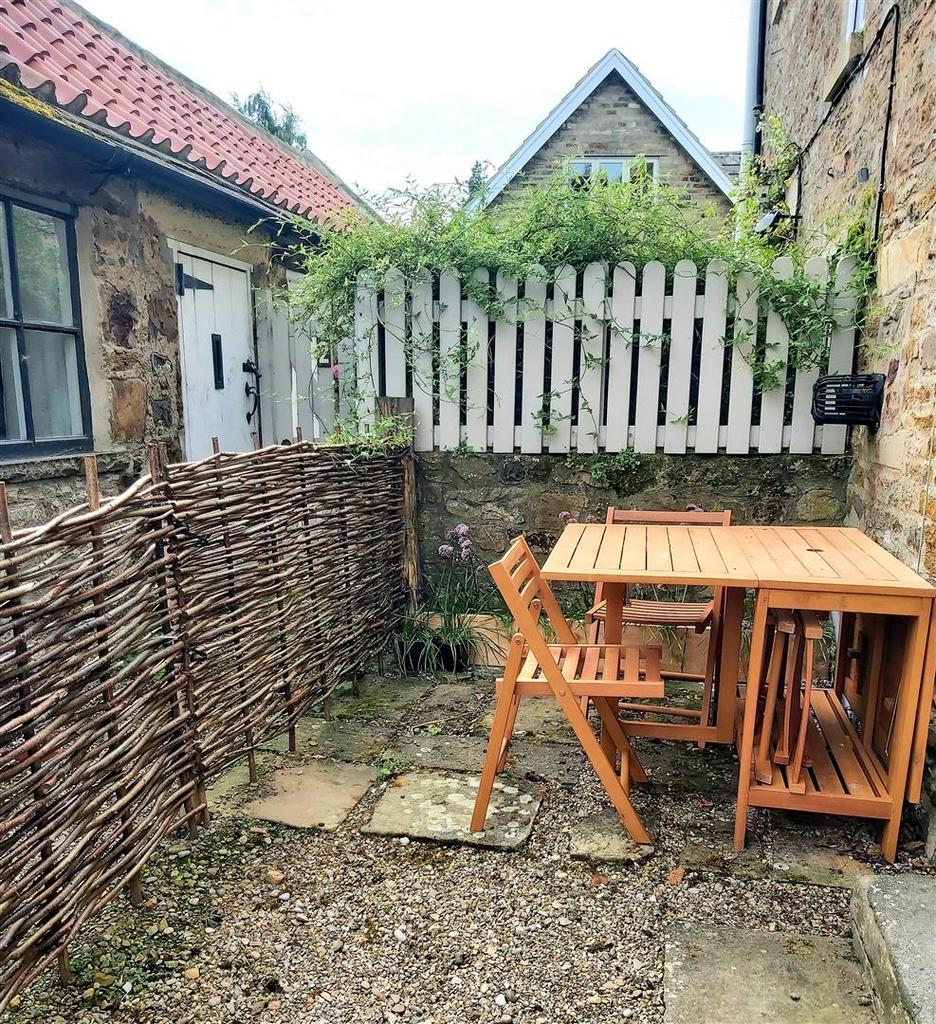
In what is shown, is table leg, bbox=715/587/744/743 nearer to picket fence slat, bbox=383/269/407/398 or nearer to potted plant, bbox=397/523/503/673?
potted plant, bbox=397/523/503/673

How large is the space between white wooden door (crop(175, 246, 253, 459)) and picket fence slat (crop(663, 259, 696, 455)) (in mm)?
3056

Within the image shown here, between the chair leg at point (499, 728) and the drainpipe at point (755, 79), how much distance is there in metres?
6.48

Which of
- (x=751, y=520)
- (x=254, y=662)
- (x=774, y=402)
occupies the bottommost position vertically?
(x=254, y=662)

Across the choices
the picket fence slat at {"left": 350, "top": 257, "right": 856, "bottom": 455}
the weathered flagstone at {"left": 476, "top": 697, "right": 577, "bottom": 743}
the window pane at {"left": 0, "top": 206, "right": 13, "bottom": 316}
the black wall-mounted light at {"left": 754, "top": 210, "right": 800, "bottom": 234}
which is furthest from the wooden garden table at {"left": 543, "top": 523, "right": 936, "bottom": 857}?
Result: the black wall-mounted light at {"left": 754, "top": 210, "right": 800, "bottom": 234}

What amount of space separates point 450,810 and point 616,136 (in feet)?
41.1

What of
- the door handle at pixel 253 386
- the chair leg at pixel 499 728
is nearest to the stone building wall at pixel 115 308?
the door handle at pixel 253 386

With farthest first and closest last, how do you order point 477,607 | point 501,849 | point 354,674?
point 477,607 < point 354,674 < point 501,849

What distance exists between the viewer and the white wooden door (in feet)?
16.4

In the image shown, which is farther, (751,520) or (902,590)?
(751,520)

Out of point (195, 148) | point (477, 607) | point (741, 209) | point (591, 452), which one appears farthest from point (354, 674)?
point (741, 209)

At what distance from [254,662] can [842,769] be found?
215cm

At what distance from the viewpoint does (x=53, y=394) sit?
394 centimetres

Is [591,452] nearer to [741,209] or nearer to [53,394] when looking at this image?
[741,209]

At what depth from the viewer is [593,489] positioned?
4238 millimetres
